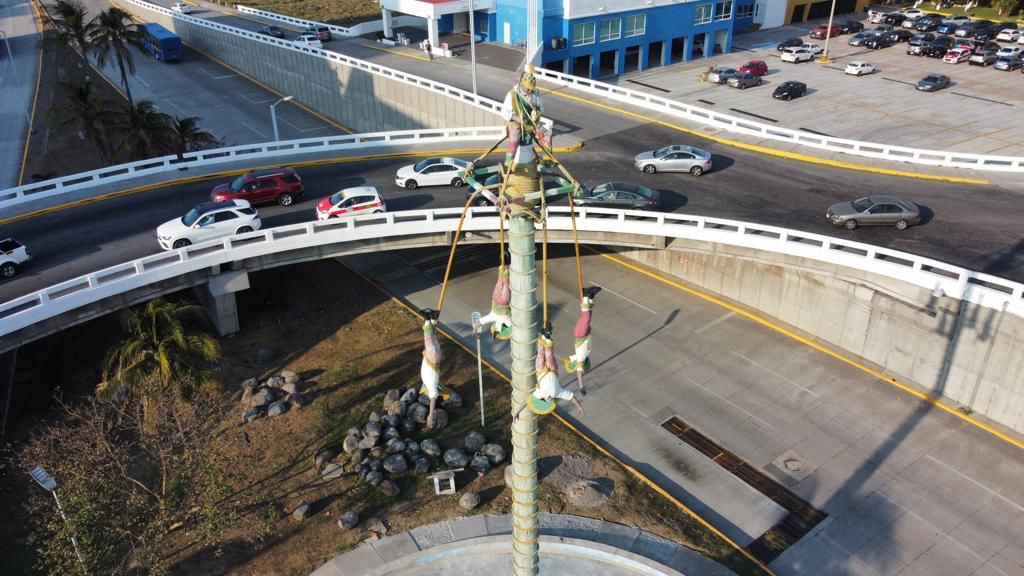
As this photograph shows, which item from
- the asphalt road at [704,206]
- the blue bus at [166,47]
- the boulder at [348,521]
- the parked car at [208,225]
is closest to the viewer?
the boulder at [348,521]

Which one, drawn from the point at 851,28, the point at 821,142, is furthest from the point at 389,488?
the point at 851,28

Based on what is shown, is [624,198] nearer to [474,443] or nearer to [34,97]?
[474,443]

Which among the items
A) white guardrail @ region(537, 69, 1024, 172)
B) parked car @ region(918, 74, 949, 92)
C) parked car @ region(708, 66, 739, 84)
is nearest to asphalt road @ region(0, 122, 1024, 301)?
white guardrail @ region(537, 69, 1024, 172)

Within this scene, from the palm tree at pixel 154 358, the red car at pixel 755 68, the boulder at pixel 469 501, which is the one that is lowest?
the boulder at pixel 469 501

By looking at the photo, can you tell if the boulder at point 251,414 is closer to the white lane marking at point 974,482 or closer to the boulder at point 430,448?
the boulder at point 430,448

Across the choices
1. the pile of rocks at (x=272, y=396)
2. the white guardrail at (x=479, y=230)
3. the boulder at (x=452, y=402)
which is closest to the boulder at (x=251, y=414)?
the pile of rocks at (x=272, y=396)

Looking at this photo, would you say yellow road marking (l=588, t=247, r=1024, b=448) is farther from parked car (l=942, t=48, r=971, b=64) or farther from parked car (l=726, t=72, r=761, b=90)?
parked car (l=942, t=48, r=971, b=64)

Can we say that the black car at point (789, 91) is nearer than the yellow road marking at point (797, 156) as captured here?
No
